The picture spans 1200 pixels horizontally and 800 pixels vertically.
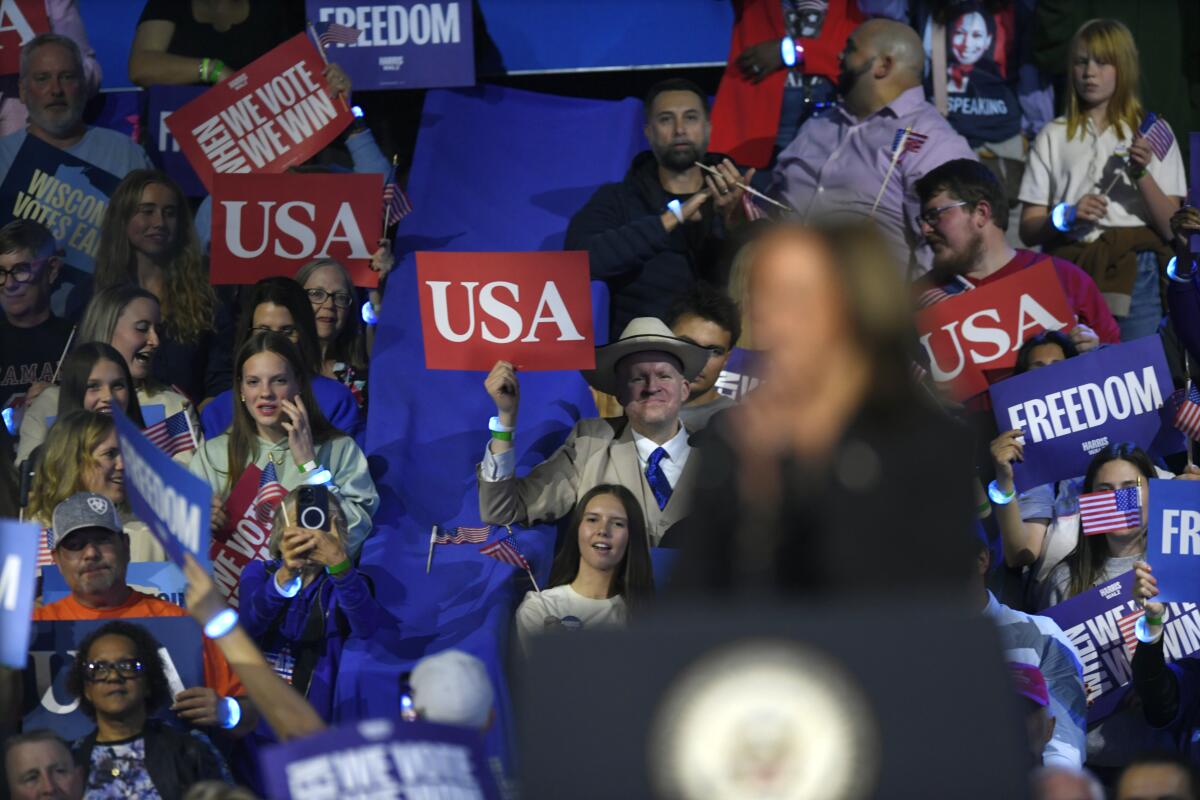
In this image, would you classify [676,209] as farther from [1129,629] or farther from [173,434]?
[1129,629]

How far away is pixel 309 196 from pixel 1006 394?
8.72ft

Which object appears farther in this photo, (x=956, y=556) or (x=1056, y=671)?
(x=1056, y=671)

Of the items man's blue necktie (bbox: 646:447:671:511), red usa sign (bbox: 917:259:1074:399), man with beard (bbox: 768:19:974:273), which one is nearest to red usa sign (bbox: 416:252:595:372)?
man's blue necktie (bbox: 646:447:671:511)

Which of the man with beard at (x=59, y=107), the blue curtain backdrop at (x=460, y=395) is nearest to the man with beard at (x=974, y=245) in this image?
the blue curtain backdrop at (x=460, y=395)

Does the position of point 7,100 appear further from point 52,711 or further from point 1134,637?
point 1134,637

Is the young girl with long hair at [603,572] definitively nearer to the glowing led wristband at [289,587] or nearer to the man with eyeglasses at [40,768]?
the glowing led wristband at [289,587]

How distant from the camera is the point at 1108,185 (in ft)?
23.9

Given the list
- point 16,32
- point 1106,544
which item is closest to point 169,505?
point 1106,544

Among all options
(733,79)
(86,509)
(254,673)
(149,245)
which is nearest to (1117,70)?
(733,79)

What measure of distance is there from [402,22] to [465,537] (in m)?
3.12

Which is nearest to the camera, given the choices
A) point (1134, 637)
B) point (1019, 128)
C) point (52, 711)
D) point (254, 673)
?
Result: point (254, 673)

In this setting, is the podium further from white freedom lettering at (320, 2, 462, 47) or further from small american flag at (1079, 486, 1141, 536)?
white freedom lettering at (320, 2, 462, 47)

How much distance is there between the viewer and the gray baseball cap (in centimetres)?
516

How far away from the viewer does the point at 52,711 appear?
4.95 metres
